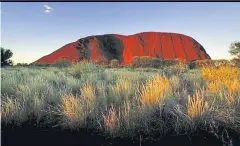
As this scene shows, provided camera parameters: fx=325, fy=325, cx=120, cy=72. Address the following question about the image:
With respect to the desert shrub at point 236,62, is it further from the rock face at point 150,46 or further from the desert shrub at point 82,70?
the rock face at point 150,46

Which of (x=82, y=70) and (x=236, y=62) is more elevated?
(x=236, y=62)

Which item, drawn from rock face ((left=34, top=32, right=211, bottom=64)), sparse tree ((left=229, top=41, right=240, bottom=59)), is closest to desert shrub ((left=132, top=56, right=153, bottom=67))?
sparse tree ((left=229, top=41, right=240, bottom=59))

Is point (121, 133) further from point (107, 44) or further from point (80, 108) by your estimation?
point (107, 44)

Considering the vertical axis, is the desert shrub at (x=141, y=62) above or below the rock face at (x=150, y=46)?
below

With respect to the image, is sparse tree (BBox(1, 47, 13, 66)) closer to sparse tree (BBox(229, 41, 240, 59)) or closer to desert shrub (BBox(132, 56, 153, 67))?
desert shrub (BBox(132, 56, 153, 67))

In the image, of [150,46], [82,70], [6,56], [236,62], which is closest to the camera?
[82,70]

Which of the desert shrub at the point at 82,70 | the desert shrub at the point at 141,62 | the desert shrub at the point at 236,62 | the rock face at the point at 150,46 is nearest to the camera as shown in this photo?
the desert shrub at the point at 82,70

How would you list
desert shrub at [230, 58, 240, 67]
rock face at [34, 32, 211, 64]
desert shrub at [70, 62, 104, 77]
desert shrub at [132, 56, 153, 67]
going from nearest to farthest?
desert shrub at [70, 62, 104, 77], desert shrub at [230, 58, 240, 67], desert shrub at [132, 56, 153, 67], rock face at [34, 32, 211, 64]

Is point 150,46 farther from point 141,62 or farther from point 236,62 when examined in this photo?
point 236,62

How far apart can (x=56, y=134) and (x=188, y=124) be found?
1.86 meters

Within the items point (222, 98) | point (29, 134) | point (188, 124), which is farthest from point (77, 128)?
point (222, 98)

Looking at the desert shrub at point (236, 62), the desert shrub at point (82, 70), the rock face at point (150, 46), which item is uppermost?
the rock face at point (150, 46)

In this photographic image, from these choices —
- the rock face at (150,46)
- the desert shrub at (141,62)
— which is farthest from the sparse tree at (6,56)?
the rock face at (150,46)

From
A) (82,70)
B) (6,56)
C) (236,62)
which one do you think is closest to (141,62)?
(6,56)
